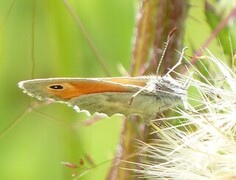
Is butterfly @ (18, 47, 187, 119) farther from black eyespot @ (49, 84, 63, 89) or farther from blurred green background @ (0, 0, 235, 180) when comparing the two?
blurred green background @ (0, 0, 235, 180)

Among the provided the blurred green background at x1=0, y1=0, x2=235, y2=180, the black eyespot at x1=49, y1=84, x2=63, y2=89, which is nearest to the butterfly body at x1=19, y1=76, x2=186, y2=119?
the black eyespot at x1=49, y1=84, x2=63, y2=89

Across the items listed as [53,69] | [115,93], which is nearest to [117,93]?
[115,93]

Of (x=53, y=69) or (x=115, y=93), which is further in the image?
(x=53, y=69)

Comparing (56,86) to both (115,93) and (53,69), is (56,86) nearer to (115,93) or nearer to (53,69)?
(115,93)

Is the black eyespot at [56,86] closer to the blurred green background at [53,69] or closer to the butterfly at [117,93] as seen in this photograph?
the butterfly at [117,93]

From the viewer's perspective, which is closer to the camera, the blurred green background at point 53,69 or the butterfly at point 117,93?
the butterfly at point 117,93

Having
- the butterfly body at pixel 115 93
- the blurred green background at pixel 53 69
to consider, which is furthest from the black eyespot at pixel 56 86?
the blurred green background at pixel 53 69

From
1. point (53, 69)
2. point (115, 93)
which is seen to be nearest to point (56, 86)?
point (115, 93)
